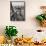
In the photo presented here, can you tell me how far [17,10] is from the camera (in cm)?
305

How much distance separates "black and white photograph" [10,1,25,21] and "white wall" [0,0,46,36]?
5cm

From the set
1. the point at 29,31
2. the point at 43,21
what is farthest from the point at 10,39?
the point at 43,21

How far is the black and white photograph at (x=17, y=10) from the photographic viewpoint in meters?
3.05

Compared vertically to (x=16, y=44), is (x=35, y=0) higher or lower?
higher

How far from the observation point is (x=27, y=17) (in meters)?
3.05

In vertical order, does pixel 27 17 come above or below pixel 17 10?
below

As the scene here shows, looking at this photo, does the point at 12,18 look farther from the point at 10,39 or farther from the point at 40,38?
the point at 40,38

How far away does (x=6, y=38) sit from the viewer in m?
3.02

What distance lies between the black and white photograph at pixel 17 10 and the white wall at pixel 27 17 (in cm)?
5

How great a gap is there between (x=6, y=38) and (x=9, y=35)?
0.14 m

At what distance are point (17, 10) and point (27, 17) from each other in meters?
0.22

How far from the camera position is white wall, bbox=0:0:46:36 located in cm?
305

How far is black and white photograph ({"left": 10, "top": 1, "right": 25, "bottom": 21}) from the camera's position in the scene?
3047 millimetres

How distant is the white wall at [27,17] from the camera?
3.05 m
